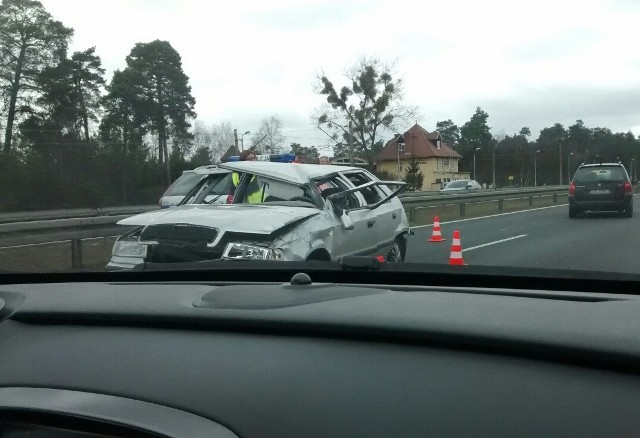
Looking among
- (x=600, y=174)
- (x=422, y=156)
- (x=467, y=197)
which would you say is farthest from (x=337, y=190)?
(x=467, y=197)

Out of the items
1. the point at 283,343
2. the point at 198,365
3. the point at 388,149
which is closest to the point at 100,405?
the point at 198,365

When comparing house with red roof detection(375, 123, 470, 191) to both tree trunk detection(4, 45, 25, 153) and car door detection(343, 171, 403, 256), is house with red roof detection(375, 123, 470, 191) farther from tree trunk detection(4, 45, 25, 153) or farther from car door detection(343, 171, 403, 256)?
tree trunk detection(4, 45, 25, 153)

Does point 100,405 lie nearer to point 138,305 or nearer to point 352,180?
point 138,305

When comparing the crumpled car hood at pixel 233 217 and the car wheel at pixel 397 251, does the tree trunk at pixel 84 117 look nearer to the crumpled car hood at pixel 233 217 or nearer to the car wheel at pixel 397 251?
the crumpled car hood at pixel 233 217

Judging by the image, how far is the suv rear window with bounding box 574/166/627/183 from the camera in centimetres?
735

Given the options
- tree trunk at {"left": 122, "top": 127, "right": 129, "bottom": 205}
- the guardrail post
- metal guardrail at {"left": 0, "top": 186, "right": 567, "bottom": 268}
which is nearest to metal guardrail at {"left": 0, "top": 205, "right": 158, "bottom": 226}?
metal guardrail at {"left": 0, "top": 186, "right": 567, "bottom": 268}

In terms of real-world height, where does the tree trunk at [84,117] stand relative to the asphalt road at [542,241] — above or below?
above

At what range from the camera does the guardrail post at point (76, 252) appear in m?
5.30

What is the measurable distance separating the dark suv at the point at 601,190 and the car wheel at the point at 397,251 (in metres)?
1.94

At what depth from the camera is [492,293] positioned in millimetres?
2473

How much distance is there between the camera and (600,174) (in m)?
7.66

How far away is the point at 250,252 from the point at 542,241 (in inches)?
148

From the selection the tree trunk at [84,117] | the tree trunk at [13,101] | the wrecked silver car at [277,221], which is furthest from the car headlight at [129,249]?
the tree trunk at [13,101]

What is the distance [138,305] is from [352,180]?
16.2 ft
